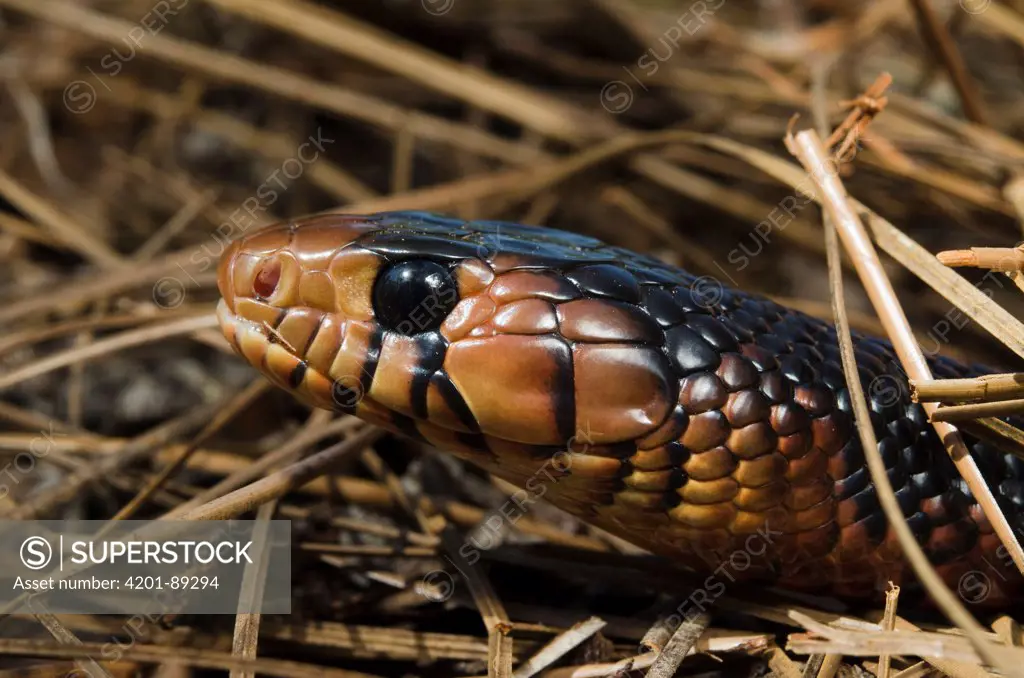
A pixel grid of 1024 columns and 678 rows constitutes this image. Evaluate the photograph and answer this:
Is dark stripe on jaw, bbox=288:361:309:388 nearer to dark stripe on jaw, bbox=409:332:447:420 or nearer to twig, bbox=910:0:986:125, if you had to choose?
dark stripe on jaw, bbox=409:332:447:420

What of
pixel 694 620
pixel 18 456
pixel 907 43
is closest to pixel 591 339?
pixel 694 620

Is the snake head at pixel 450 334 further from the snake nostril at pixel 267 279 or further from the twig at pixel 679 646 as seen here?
the twig at pixel 679 646

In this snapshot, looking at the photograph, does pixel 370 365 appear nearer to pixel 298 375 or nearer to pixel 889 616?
pixel 298 375

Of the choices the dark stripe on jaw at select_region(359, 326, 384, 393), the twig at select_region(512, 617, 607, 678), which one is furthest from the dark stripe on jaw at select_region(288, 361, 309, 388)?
the twig at select_region(512, 617, 607, 678)

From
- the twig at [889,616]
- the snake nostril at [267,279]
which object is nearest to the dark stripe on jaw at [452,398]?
the snake nostril at [267,279]

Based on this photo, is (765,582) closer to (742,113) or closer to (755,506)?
(755,506)
